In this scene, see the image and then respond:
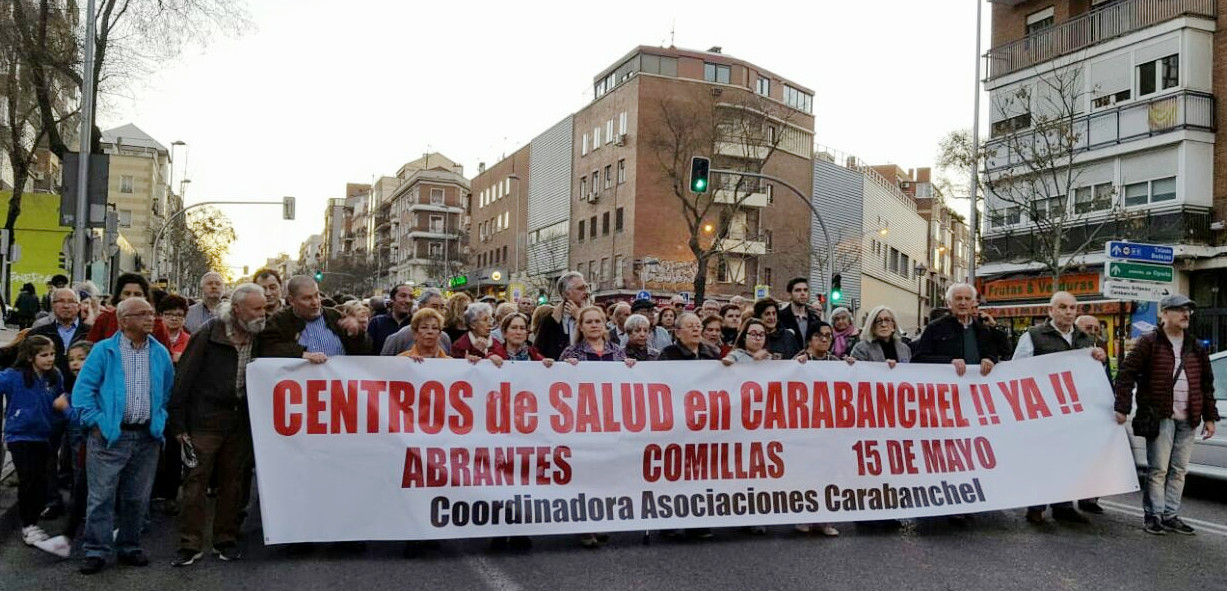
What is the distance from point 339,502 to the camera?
6062 millimetres

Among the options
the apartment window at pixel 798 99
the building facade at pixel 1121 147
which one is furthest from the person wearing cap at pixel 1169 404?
the apartment window at pixel 798 99

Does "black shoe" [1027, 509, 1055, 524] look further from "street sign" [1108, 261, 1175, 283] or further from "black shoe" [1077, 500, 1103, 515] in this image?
"street sign" [1108, 261, 1175, 283]

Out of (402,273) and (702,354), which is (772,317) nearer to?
(702,354)

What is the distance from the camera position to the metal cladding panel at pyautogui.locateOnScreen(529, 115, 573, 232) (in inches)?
2347

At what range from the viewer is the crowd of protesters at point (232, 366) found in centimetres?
582

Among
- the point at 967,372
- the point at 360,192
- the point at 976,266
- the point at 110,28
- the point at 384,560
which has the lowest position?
the point at 384,560

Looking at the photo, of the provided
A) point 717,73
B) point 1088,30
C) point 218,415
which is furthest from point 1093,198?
point 717,73

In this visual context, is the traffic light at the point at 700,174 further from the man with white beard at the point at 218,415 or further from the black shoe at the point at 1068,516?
the man with white beard at the point at 218,415

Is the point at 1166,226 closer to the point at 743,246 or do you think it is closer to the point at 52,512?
the point at 52,512

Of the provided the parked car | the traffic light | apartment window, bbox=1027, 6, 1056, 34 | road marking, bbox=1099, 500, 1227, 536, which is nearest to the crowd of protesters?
road marking, bbox=1099, 500, 1227, 536

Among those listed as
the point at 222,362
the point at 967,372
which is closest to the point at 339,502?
the point at 222,362

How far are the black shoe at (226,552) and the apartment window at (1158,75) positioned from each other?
88.7ft

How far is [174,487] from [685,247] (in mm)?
44122

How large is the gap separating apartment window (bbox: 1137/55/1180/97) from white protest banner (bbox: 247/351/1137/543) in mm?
22121
